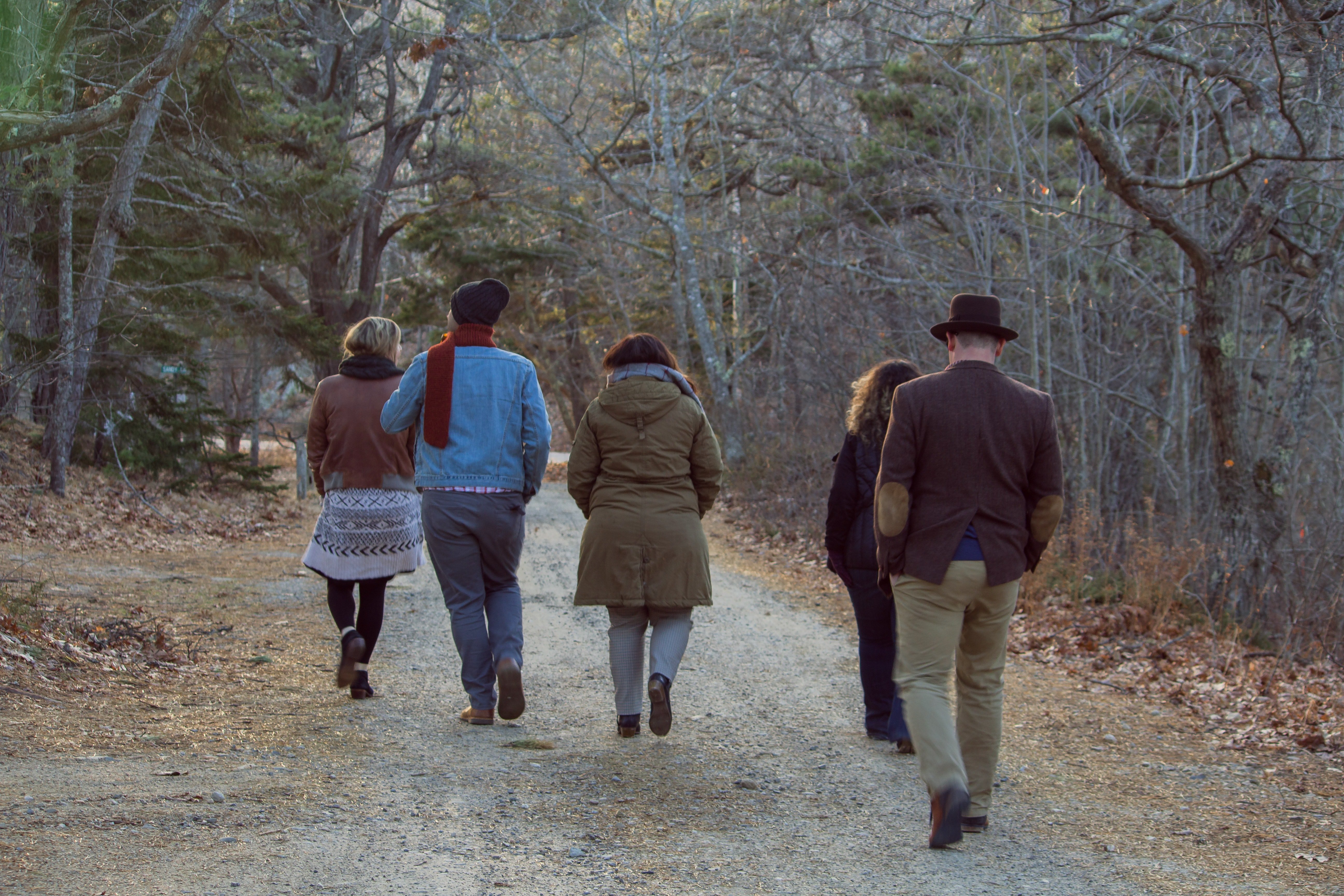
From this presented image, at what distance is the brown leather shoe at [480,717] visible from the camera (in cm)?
579

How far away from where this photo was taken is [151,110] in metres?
12.2

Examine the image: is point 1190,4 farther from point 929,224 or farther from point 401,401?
point 401,401

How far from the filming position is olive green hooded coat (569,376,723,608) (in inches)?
211

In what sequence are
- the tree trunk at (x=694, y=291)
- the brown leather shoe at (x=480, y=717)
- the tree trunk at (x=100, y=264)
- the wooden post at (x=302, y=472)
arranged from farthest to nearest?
1. the wooden post at (x=302, y=472)
2. the tree trunk at (x=694, y=291)
3. the tree trunk at (x=100, y=264)
4. the brown leather shoe at (x=480, y=717)

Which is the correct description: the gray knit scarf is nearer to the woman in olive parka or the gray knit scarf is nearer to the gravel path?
the woman in olive parka

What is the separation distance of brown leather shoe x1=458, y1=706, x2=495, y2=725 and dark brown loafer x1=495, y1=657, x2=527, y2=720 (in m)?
0.26

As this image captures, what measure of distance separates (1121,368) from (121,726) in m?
12.6

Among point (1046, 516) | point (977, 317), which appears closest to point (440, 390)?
point (977, 317)

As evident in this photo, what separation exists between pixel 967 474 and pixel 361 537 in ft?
10.9

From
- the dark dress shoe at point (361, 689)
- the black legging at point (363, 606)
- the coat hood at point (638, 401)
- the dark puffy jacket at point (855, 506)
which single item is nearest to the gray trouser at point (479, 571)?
the black legging at point (363, 606)

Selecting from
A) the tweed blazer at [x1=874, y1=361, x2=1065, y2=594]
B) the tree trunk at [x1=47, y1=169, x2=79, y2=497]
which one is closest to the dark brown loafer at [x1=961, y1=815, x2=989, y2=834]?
the tweed blazer at [x1=874, y1=361, x2=1065, y2=594]

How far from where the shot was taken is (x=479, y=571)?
5.64 meters

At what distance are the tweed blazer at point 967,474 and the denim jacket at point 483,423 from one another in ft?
6.50

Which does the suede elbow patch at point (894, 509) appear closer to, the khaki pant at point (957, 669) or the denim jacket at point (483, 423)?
the khaki pant at point (957, 669)
